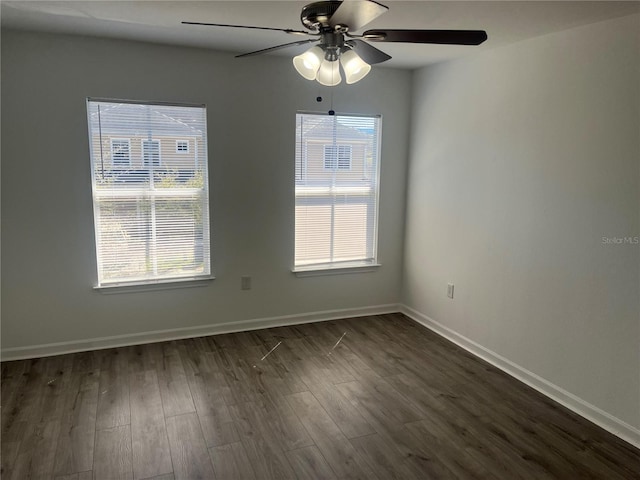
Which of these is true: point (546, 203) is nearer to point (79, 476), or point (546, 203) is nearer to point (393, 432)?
point (393, 432)

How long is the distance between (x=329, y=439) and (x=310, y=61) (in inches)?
75.2

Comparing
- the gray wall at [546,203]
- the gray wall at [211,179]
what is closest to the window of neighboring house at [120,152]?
the gray wall at [211,179]

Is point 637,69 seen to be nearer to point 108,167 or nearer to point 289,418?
point 289,418

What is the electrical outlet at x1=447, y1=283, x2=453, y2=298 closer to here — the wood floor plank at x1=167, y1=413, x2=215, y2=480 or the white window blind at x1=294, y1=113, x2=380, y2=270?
the white window blind at x1=294, y1=113, x2=380, y2=270

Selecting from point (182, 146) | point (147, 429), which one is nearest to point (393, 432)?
point (147, 429)

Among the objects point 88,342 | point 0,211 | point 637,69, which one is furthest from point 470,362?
point 0,211

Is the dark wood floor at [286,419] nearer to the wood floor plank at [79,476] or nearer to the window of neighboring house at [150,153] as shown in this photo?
the wood floor plank at [79,476]

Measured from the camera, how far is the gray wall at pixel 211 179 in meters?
3.10

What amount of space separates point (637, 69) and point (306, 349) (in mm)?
2765

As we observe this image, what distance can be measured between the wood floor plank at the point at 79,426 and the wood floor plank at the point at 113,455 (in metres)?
0.04

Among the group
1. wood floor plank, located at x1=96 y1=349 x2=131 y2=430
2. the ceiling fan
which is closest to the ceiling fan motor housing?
the ceiling fan

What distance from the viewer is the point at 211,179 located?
3.58 m

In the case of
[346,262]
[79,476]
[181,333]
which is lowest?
[79,476]

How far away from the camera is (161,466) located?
7.13 feet
